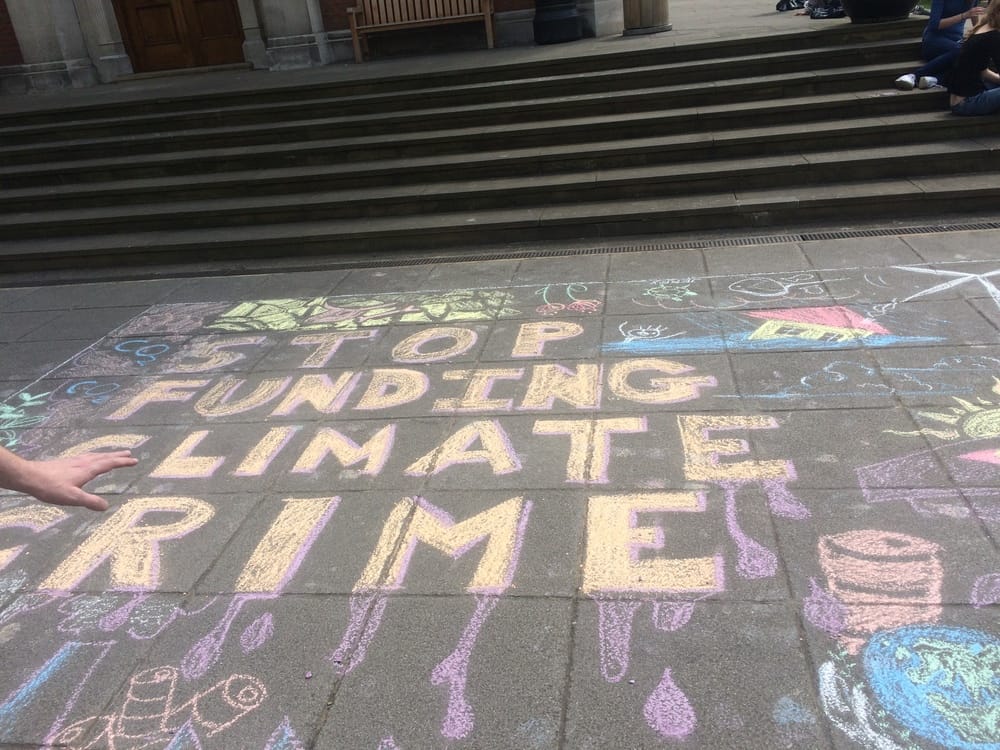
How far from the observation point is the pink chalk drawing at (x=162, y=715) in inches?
85.5

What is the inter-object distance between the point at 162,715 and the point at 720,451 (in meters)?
2.34

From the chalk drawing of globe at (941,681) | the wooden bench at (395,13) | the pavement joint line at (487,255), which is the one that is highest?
the wooden bench at (395,13)

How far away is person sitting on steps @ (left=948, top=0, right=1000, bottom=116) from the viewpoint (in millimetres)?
6250

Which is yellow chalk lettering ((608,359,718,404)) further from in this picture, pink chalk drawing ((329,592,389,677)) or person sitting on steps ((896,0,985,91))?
person sitting on steps ((896,0,985,91))

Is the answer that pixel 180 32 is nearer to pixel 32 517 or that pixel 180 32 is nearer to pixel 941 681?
pixel 32 517

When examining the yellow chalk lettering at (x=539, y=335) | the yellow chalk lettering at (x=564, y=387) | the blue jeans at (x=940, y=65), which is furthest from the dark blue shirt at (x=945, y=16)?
the yellow chalk lettering at (x=564, y=387)

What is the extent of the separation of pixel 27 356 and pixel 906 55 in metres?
8.28

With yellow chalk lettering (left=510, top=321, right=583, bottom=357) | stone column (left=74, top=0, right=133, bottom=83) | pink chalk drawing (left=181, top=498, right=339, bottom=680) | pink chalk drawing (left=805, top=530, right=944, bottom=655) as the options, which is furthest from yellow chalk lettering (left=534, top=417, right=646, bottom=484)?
stone column (left=74, top=0, right=133, bottom=83)

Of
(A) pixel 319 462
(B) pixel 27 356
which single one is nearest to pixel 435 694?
(A) pixel 319 462

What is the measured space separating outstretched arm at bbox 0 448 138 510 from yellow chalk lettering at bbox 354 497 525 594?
105 centimetres

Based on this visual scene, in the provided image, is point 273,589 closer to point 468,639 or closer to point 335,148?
point 468,639

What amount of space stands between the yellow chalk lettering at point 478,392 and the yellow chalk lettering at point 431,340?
27 centimetres

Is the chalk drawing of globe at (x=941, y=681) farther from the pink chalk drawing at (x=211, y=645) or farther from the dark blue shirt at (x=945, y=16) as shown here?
the dark blue shirt at (x=945, y=16)

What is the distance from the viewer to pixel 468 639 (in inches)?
94.2
